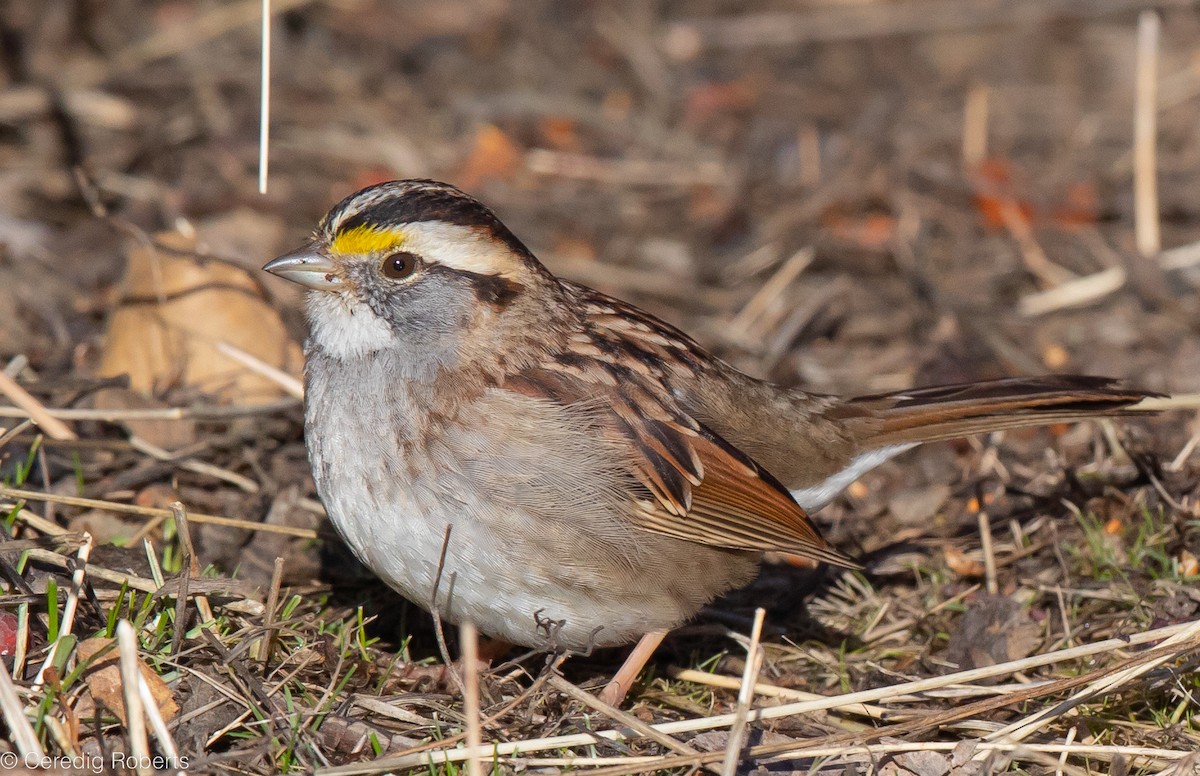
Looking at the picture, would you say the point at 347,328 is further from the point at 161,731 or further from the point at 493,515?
the point at 161,731

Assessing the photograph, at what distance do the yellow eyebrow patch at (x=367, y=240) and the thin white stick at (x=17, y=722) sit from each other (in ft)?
4.41

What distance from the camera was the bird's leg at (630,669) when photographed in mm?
3648

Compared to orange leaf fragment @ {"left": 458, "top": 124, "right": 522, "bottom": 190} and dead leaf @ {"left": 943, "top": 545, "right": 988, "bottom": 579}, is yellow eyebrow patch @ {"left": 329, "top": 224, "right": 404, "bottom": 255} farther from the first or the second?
orange leaf fragment @ {"left": 458, "top": 124, "right": 522, "bottom": 190}

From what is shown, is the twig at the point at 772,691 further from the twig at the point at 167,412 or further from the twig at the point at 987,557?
the twig at the point at 167,412

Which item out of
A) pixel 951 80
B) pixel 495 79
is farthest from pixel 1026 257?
pixel 495 79

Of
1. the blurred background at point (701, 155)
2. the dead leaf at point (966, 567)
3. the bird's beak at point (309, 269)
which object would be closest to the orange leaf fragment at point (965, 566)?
the dead leaf at point (966, 567)

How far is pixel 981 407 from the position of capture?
13.3ft

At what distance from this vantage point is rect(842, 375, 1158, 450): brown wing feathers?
4004mm

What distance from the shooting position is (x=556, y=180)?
22.8 feet

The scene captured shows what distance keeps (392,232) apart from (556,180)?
3.45m

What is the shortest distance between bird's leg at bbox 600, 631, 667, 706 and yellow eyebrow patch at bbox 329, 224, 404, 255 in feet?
4.10

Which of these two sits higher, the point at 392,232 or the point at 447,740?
the point at 392,232

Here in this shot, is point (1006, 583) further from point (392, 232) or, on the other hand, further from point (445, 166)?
point (445, 166)

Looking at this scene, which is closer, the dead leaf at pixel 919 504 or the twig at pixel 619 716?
the twig at pixel 619 716
